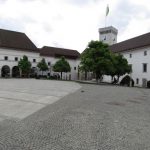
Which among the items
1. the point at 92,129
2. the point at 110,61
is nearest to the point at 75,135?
the point at 92,129

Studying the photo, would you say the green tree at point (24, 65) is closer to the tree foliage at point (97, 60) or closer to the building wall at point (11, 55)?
the building wall at point (11, 55)

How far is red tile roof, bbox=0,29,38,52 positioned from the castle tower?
30.5 metres

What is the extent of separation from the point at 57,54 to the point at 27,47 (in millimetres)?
15373

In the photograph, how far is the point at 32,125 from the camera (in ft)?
27.1

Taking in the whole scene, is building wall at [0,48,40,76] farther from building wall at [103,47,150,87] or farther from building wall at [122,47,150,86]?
building wall at [122,47,150,86]

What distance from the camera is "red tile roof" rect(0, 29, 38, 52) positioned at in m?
65.9

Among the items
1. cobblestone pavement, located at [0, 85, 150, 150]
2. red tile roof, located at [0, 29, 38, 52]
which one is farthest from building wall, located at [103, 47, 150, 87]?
cobblestone pavement, located at [0, 85, 150, 150]

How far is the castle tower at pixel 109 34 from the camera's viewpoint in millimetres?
87875

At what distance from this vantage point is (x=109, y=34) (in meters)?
88.1

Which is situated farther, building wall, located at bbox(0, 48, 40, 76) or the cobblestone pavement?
building wall, located at bbox(0, 48, 40, 76)

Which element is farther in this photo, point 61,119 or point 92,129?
point 61,119

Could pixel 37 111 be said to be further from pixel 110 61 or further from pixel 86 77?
pixel 86 77

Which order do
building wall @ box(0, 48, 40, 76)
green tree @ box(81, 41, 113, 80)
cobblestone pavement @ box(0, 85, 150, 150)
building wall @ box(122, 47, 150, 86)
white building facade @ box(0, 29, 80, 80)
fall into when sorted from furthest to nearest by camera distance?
white building facade @ box(0, 29, 80, 80), building wall @ box(0, 48, 40, 76), building wall @ box(122, 47, 150, 86), green tree @ box(81, 41, 113, 80), cobblestone pavement @ box(0, 85, 150, 150)

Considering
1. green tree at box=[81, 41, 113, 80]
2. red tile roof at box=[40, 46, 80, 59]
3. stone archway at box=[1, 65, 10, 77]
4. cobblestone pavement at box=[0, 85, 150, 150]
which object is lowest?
cobblestone pavement at box=[0, 85, 150, 150]
